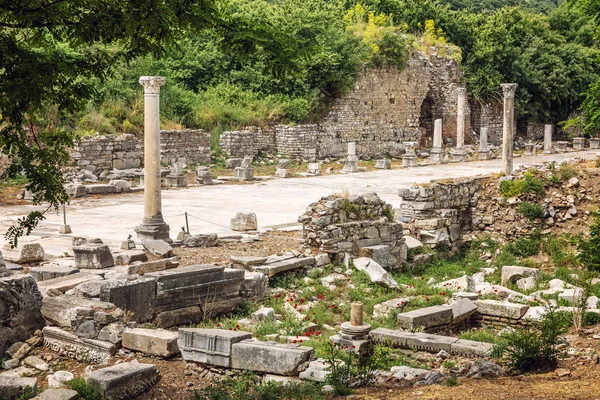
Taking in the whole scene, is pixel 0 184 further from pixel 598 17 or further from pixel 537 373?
pixel 537 373

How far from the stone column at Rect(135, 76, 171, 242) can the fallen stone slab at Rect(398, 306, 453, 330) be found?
5.93m

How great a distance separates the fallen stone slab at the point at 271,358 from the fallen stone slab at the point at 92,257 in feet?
17.5

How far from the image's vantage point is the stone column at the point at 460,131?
4053cm

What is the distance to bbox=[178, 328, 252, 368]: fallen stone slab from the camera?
33.4ft

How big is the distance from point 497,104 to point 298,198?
27886 mm

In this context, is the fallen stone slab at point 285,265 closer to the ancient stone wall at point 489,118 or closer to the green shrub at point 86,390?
the green shrub at point 86,390

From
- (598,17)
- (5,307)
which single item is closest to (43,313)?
(5,307)

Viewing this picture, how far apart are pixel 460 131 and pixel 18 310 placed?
3336 centimetres

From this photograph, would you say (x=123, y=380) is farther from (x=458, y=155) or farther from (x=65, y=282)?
(x=458, y=155)

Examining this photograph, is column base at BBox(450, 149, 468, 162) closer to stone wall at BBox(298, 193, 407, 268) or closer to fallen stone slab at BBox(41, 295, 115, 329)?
stone wall at BBox(298, 193, 407, 268)

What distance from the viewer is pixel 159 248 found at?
1605 cm

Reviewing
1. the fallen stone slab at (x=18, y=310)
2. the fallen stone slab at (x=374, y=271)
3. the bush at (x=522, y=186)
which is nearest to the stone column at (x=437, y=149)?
the bush at (x=522, y=186)

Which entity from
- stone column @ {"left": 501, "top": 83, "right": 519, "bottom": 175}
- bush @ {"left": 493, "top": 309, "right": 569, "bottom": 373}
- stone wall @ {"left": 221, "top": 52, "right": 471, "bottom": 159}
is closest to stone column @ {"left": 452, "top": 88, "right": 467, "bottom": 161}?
stone wall @ {"left": 221, "top": 52, "right": 471, "bottom": 159}

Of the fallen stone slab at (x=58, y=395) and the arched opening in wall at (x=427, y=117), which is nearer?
the fallen stone slab at (x=58, y=395)
